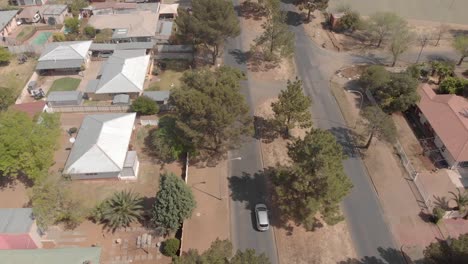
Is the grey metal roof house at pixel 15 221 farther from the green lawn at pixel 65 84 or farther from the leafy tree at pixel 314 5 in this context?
the leafy tree at pixel 314 5

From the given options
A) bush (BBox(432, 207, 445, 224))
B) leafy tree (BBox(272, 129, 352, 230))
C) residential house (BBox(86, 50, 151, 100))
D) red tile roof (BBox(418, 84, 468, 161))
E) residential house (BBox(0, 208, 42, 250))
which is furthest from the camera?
residential house (BBox(86, 50, 151, 100))

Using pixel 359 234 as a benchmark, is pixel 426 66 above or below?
above

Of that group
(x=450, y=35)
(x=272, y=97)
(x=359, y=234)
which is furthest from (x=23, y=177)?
(x=450, y=35)

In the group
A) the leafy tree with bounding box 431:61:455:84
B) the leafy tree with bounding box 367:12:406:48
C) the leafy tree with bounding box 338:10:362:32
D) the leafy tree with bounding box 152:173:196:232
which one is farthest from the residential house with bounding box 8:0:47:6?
the leafy tree with bounding box 431:61:455:84

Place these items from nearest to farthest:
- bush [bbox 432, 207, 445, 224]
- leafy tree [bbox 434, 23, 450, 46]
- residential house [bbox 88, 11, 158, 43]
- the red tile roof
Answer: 1. bush [bbox 432, 207, 445, 224]
2. the red tile roof
3. residential house [bbox 88, 11, 158, 43]
4. leafy tree [bbox 434, 23, 450, 46]

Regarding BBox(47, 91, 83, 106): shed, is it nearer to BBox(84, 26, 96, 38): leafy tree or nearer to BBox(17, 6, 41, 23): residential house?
BBox(84, 26, 96, 38): leafy tree

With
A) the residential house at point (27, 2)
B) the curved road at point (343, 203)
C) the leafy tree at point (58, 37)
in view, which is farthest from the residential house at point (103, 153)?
the residential house at point (27, 2)

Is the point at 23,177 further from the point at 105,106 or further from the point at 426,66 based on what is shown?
the point at 426,66
